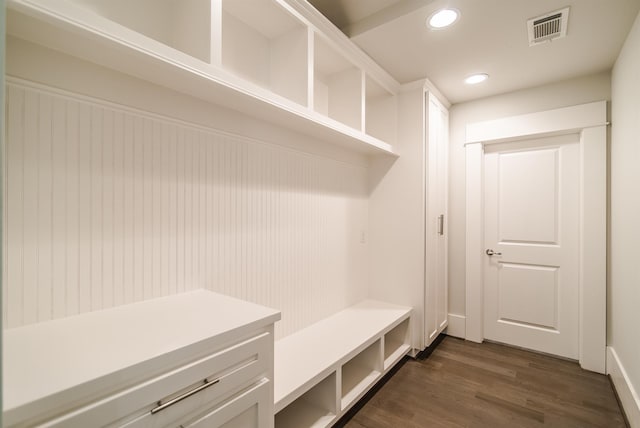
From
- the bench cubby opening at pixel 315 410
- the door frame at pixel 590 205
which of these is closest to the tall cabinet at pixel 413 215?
the door frame at pixel 590 205

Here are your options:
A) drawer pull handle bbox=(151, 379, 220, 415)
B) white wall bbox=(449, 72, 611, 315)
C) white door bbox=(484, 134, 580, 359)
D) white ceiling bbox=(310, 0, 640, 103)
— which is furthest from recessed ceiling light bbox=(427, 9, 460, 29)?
drawer pull handle bbox=(151, 379, 220, 415)

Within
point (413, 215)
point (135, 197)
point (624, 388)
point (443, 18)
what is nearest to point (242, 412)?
point (135, 197)

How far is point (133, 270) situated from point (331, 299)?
151cm

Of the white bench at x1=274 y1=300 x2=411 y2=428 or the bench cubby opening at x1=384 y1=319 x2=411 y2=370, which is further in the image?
the bench cubby opening at x1=384 y1=319 x2=411 y2=370

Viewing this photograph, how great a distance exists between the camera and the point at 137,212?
1.26 m

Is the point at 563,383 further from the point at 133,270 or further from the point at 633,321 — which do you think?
the point at 133,270

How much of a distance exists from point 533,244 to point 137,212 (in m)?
3.21

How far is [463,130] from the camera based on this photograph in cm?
311

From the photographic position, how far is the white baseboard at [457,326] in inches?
121

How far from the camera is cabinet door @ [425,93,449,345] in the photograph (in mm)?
2660

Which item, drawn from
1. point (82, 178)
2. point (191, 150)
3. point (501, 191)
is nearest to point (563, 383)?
point (501, 191)

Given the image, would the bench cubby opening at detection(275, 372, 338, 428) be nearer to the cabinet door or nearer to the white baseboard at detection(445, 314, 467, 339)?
the cabinet door

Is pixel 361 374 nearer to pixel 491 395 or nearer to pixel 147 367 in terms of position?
pixel 491 395

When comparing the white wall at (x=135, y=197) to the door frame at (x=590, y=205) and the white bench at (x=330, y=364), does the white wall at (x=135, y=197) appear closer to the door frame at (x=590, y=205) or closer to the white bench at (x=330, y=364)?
the white bench at (x=330, y=364)
